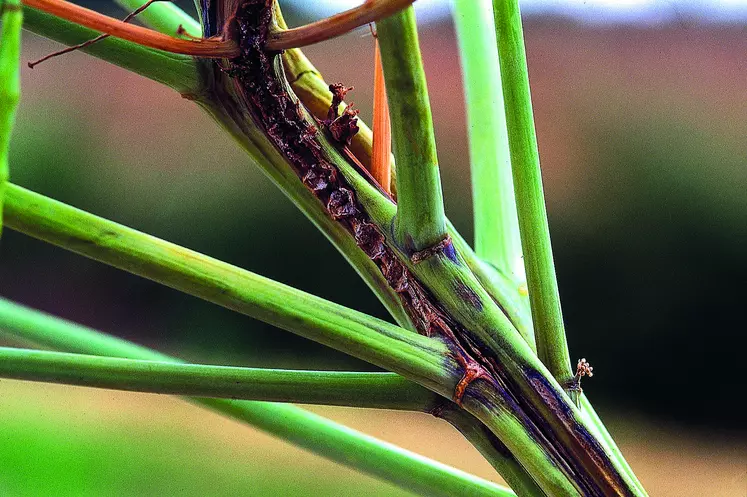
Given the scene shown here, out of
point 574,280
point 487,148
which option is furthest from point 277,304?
point 574,280

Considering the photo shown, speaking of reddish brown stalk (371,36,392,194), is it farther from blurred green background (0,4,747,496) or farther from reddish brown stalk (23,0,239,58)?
blurred green background (0,4,747,496)

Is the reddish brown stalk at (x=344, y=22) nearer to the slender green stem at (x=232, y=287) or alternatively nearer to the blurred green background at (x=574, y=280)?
the slender green stem at (x=232, y=287)

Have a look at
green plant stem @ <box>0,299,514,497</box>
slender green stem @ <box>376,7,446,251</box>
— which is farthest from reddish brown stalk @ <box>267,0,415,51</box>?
green plant stem @ <box>0,299,514,497</box>

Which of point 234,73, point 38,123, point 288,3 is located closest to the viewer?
point 234,73

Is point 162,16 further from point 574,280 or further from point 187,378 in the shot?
point 574,280

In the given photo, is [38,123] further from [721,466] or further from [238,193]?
[721,466]

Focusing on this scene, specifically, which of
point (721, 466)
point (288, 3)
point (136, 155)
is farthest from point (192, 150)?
point (721, 466)
